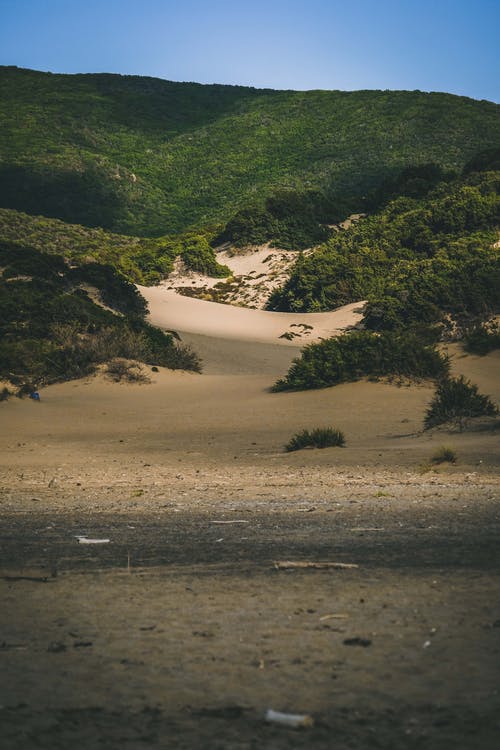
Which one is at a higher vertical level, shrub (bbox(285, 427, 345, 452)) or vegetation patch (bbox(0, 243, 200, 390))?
vegetation patch (bbox(0, 243, 200, 390))

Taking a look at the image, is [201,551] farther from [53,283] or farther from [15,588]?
[53,283]

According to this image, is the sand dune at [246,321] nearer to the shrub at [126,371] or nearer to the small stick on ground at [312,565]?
the shrub at [126,371]

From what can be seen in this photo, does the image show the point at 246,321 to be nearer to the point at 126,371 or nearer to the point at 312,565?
the point at 126,371

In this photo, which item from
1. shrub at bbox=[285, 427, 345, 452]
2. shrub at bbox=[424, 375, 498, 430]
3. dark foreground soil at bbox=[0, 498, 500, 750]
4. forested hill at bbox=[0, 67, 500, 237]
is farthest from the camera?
forested hill at bbox=[0, 67, 500, 237]

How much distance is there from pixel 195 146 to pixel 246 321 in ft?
266

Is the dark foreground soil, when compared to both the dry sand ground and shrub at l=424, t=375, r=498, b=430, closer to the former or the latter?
the dry sand ground

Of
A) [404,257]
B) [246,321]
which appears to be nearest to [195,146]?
[404,257]

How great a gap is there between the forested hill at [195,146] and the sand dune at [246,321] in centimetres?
3867

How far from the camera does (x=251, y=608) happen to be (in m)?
4.09

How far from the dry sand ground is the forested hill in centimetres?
6954

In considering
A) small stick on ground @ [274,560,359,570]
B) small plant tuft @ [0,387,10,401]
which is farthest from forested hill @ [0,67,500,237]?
small stick on ground @ [274,560,359,570]

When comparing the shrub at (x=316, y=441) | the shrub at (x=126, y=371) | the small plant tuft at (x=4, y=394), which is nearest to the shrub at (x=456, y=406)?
the shrub at (x=316, y=441)

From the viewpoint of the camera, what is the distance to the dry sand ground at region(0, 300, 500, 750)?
2.78 m

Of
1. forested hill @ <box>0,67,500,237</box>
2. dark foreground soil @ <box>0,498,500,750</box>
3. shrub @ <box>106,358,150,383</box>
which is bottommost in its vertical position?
dark foreground soil @ <box>0,498,500,750</box>
